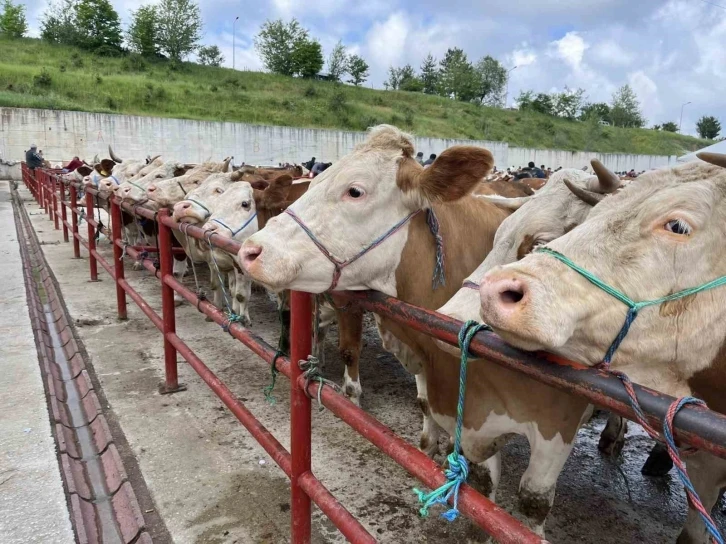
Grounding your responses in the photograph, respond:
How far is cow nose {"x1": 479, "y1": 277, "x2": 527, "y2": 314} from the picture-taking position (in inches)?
51.1

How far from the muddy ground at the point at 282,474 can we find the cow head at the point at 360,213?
1.26 metres

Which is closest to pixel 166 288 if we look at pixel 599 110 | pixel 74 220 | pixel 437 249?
pixel 437 249

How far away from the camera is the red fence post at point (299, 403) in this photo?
2.03 meters

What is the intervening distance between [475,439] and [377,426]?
1.02 metres

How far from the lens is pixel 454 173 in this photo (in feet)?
7.70

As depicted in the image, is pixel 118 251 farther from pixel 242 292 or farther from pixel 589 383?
pixel 589 383

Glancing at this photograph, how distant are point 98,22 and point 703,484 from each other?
222ft

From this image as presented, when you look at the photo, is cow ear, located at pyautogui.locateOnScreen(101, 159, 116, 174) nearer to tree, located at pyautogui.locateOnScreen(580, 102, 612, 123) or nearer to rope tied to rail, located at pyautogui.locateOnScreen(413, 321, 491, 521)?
rope tied to rail, located at pyautogui.locateOnScreen(413, 321, 491, 521)

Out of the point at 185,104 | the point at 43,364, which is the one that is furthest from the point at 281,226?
the point at 185,104

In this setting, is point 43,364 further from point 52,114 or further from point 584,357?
point 52,114

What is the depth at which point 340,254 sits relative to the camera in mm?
2412

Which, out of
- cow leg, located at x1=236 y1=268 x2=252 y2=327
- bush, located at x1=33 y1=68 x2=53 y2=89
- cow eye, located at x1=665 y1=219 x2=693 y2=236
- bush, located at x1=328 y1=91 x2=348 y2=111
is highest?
bush, located at x1=328 y1=91 x2=348 y2=111

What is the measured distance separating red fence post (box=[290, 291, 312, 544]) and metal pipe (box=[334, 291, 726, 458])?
61 cm

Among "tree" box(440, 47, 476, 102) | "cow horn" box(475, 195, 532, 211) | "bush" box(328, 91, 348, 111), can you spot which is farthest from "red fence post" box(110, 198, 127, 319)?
"tree" box(440, 47, 476, 102)
